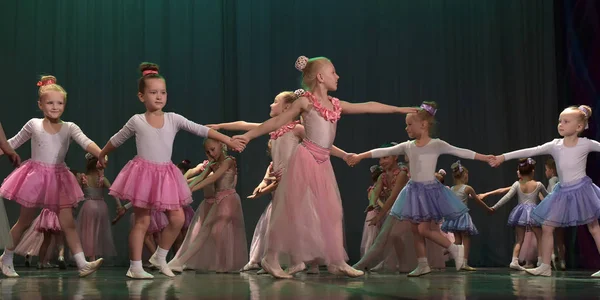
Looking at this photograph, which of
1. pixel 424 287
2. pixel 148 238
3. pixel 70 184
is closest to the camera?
pixel 424 287

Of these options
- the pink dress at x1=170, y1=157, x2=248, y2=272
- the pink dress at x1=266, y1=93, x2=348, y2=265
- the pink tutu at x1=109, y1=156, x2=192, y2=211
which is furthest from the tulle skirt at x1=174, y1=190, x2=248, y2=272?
the pink dress at x1=266, y1=93, x2=348, y2=265

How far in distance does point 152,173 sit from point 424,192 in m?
1.93

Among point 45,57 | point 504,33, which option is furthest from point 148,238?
point 504,33

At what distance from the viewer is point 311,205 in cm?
453

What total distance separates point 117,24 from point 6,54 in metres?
1.28

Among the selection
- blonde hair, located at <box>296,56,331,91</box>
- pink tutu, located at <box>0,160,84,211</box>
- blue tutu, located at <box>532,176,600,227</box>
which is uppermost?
blonde hair, located at <box>296,56,331,91</box>

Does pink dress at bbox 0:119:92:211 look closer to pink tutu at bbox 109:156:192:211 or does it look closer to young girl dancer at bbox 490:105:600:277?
pink tutu at bbox 109:156:192:211

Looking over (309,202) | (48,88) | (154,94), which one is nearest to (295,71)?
(48,88)

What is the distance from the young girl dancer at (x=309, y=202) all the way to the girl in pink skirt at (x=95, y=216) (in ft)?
11.6

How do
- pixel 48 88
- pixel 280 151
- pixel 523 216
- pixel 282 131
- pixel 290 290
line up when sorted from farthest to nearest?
pixel 523 216 < pixel 280 151 < pixel 282 131 < pixel 48 88 < pixel 290 290

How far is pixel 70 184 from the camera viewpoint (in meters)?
5.21

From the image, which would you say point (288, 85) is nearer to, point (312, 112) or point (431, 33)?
point (431, 33)

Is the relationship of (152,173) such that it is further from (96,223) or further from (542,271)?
(96,223)

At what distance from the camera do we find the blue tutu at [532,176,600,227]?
17.3ft
